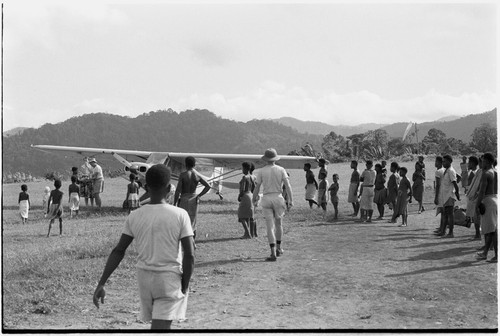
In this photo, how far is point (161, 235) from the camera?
3760 millimetres

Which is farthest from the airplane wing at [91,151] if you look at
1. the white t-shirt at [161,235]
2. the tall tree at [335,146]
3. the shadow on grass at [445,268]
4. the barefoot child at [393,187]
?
the tall tree at [335,146]

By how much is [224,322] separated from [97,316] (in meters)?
1.31

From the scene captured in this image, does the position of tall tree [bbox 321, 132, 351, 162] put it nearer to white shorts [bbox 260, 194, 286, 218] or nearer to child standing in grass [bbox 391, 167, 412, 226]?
child standing in grass [bbox 391, 167, 412, 226]

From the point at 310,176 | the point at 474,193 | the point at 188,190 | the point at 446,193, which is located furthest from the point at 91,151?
the point at 474,193

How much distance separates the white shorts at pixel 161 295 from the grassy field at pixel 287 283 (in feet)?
4.85

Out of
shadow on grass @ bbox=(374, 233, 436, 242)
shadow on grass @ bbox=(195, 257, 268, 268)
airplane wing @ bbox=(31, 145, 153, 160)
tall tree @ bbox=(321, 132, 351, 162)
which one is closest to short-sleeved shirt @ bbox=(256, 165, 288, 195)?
shadow on grass @ bbox=(195, 257, 268, 268)

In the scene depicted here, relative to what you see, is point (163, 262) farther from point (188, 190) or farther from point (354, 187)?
point (354, 187)

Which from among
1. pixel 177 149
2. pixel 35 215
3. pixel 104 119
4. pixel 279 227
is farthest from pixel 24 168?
pixel 279 227

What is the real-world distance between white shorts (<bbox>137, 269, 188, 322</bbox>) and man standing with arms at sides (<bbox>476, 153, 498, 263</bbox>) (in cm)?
570

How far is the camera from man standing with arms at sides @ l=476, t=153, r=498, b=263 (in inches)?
310

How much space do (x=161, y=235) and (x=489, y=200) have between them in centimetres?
594

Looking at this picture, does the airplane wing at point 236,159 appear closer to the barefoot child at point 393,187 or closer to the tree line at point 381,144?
the barefoot child at point 393,187

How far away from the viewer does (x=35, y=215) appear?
17062 mm

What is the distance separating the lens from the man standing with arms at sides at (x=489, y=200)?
7.88 meters
